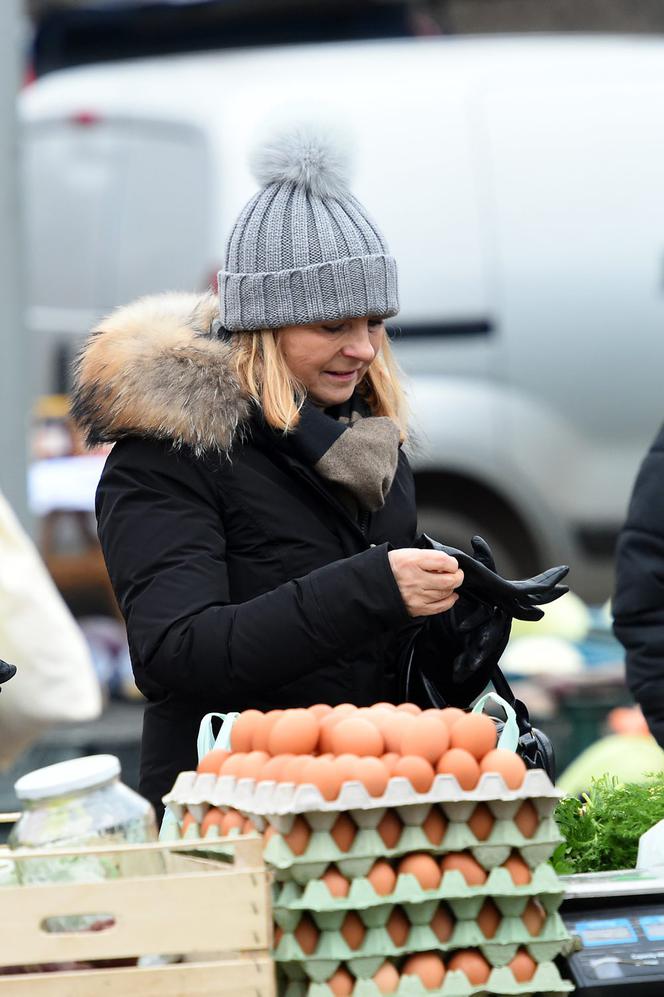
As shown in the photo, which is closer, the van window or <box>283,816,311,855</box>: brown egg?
<box>283,816,311,855</box>: brown egg

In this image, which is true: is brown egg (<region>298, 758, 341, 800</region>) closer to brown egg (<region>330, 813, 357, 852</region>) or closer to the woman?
brown egg (<region>330, 813, 357, 852</region>)

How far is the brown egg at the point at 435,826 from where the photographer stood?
1858 millimetres

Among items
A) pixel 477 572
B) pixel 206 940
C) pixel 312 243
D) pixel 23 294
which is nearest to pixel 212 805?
pixel 206 940

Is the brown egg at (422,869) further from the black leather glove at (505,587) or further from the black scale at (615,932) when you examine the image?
the black leather glove at (505,587)

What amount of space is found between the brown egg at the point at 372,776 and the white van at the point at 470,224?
5.06 metres

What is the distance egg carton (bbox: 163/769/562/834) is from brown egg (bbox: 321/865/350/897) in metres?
0.05

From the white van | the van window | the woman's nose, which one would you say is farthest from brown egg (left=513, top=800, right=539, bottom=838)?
the van window

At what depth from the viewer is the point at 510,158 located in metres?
6.90

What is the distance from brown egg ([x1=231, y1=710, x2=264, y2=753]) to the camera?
6.65 ft

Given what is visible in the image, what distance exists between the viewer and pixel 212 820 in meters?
1.97

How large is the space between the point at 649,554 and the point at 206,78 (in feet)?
13.5

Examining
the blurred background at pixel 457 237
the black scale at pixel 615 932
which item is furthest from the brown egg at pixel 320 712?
→ the blurred background at pixel 457 237

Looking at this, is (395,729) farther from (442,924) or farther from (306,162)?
(306,162)

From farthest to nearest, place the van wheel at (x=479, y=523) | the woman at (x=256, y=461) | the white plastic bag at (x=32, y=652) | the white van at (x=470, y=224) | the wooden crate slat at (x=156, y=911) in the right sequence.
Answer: the van wheel at (x=479, y=523) → the white van at (x=470, y=224) → the white plastic bag at (x=32, y=652) → the woman at (x=256, y=461) → the wooden crate slat at (x=156, y=911)
